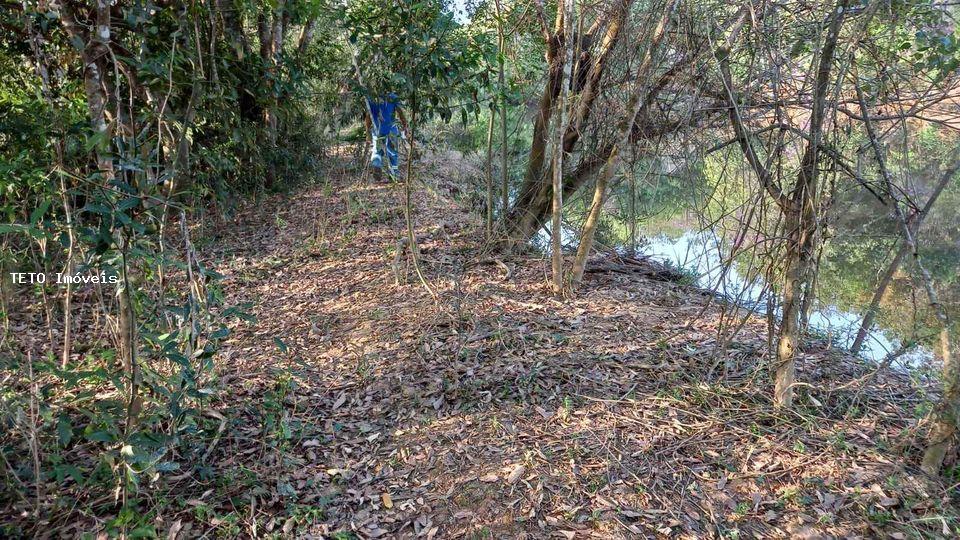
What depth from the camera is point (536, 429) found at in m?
3.35

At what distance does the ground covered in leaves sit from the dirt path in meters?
0.01

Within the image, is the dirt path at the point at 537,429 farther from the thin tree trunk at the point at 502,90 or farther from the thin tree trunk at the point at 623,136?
the thin tree trunk at the point at 502,90

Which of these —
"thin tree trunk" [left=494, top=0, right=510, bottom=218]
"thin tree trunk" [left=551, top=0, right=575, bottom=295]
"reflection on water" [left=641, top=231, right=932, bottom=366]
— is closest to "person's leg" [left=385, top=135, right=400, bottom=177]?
"thin tree trunk" [left=494, top=0, right=510, bottom=218]

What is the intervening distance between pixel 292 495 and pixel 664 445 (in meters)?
2.01

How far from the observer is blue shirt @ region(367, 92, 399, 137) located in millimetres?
4852

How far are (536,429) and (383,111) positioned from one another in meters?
4.43

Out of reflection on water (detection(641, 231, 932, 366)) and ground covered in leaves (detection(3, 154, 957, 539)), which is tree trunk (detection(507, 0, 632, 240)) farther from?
reflection on water (detection(641, 231, 932, 366))

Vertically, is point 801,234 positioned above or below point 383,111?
below

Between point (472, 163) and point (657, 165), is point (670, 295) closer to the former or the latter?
point (657, 165)

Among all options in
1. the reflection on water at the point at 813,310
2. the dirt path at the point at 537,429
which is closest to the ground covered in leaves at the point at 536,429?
the dirt path at the point at 537,429

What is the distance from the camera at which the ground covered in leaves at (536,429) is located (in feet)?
8.87

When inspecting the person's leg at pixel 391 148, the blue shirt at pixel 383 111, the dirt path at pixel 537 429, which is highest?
the blue shirt at pixel 383 111

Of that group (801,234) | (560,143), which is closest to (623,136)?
(560,143)

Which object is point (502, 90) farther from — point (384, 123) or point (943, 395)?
point (943, 395)
